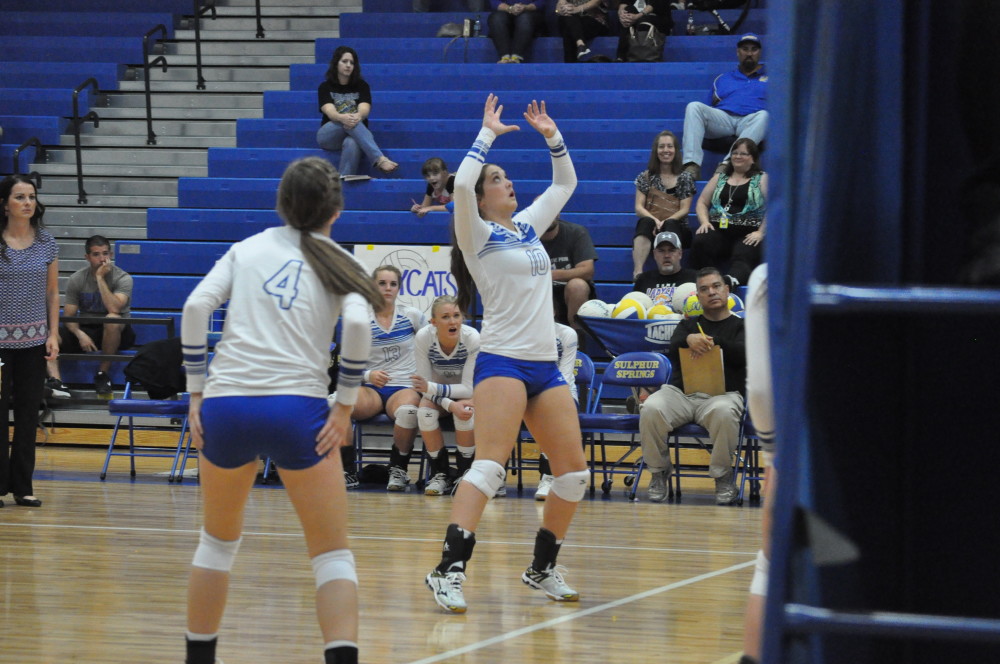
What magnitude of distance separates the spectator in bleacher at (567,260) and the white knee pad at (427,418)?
1.81m

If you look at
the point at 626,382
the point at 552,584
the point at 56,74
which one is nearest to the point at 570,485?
the point at 552,584

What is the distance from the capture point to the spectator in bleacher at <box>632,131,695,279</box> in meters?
10.7

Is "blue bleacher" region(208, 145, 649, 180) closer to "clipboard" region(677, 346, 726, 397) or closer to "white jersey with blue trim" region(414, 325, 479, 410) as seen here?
"white jersey with blue trim" region(414, 325, 479, 410)

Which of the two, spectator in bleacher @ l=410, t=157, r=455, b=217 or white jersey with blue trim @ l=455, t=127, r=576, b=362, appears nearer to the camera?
white jersey with blue trim @ l=455, t=127, r=576, b=362

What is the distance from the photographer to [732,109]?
464 inches

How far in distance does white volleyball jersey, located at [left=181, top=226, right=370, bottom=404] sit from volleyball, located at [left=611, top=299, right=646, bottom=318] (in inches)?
249

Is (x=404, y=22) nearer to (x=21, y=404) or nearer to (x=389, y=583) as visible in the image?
(x=21, y=404)

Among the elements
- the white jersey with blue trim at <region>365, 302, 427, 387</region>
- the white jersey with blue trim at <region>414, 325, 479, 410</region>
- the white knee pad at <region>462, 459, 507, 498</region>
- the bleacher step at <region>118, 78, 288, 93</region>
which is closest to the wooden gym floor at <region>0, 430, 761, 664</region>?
the white knee pad at <region>462, 459, 507, 498</region>

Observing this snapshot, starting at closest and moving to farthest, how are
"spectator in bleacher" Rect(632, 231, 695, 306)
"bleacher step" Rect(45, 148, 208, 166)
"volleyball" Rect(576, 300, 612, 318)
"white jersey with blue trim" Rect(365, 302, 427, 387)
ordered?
1. "white jersey with blue trim" Rect(365, 302, 427, 387)
2. "volleyball" Rect(576, 300, 612, 318)
3. "spectator in bleacher" Rect(632, 231, 695, 306)
4. "bleacher step" Rect(45, 148, 208, 166)

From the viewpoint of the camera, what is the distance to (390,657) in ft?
14.0

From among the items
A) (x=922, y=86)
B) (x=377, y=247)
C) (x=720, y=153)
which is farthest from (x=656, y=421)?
(x=922, y=86)

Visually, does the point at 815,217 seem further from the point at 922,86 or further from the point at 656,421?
the point at 656,421

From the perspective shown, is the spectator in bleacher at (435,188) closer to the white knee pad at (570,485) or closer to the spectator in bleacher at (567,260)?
the spectator in bleacher at (567,260)

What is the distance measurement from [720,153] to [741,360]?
3828mm
